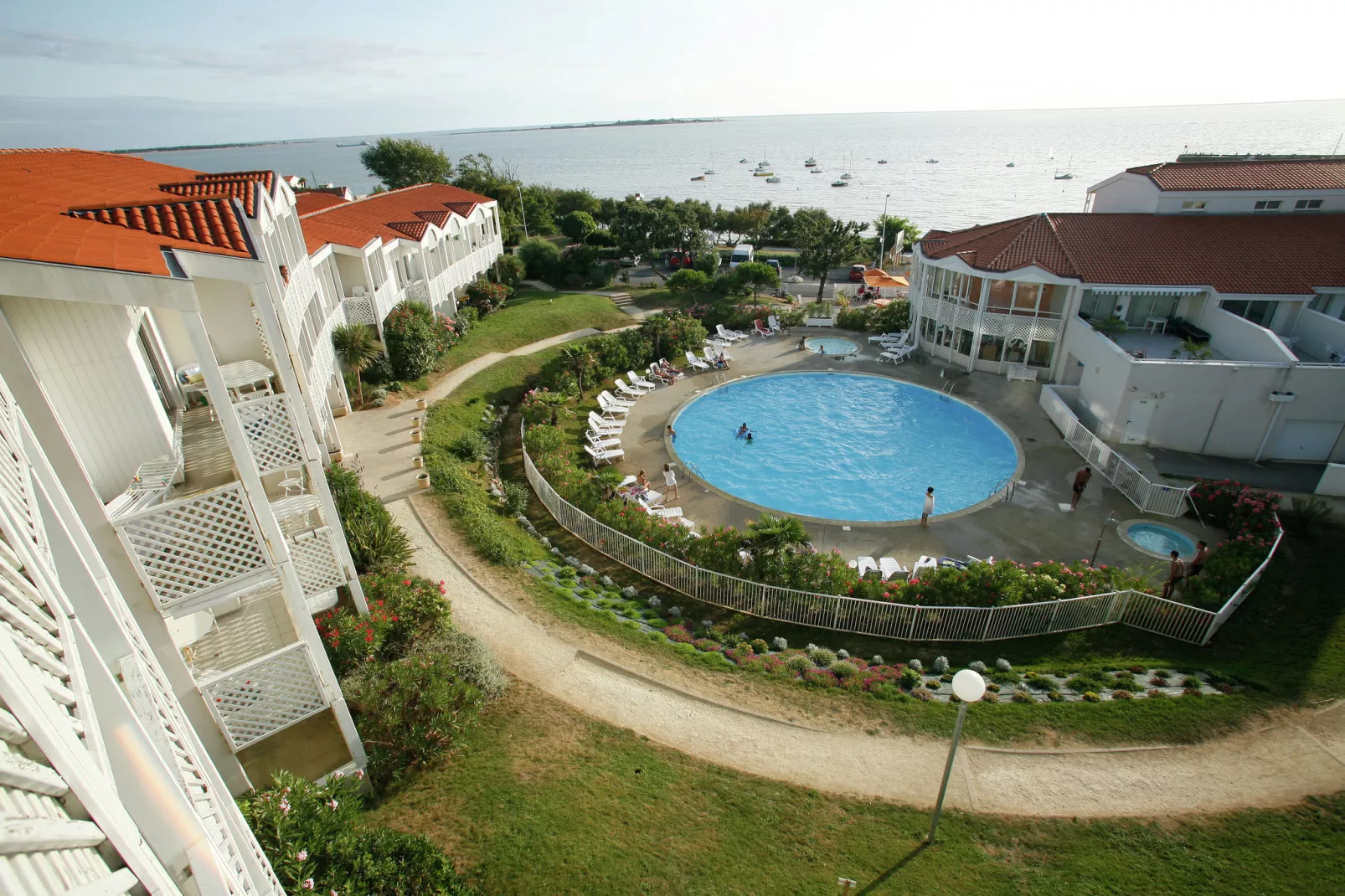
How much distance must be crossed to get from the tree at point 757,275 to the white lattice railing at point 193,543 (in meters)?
34.6

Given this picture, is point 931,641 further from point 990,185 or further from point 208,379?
point 990,185

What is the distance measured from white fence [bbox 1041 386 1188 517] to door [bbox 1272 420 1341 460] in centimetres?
535

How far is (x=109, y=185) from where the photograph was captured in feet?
41.3

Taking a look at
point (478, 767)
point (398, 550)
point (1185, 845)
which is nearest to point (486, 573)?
point (398, 550)

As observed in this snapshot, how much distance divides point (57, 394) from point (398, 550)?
25.8 ft

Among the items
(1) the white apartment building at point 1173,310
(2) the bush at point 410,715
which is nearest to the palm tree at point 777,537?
(2) the bush at point 410,715

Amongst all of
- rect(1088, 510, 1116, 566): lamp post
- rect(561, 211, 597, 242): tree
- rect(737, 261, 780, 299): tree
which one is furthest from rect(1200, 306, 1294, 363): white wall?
rect(561, 211, 597, 242): tree

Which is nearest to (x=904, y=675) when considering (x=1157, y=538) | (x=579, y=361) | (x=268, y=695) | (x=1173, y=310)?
(x=1157, y=538)

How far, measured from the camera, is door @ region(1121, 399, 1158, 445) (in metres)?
22.1

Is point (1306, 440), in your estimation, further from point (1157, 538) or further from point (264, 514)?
point (264, 514)

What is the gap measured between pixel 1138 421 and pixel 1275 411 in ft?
12.5

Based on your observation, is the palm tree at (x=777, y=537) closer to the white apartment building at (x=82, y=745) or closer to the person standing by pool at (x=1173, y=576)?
the person standing by pool at (x=1173, y=576)

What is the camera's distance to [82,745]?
2.80 meters

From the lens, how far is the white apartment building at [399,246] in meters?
25.1
